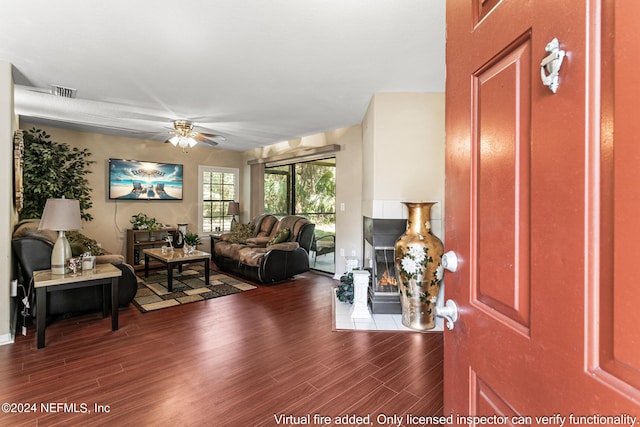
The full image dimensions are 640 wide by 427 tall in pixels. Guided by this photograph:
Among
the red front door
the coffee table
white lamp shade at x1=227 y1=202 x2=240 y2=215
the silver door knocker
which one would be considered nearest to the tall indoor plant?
the coffee table

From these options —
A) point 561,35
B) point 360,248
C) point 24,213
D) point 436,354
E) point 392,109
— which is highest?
point 392,109

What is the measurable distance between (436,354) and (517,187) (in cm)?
229

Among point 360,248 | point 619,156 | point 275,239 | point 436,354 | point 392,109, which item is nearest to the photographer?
point 619,156

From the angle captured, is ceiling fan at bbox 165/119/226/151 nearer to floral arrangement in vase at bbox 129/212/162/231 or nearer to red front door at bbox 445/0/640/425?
floral arrangement in vase at bbox 129/212/162/231

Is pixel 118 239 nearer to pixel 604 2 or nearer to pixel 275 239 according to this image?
pixel 275 239

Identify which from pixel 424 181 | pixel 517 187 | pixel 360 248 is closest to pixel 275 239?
pixel 360 248

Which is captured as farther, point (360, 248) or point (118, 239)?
point (118, 239)

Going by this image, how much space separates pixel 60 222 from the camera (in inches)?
105

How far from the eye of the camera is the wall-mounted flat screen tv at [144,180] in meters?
5.50

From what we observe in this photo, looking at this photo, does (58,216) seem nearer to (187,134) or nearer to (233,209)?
(187,134)

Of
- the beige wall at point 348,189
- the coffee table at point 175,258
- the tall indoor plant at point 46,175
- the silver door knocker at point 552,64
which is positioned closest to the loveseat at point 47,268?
the coffee table at point 175,258

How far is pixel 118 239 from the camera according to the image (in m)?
5.54

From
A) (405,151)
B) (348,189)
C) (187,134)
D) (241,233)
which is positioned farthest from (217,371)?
(241,233)

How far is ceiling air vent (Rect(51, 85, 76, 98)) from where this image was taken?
10.5 ft
